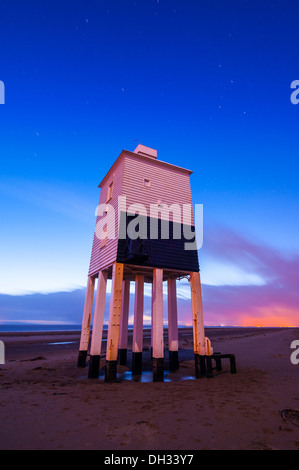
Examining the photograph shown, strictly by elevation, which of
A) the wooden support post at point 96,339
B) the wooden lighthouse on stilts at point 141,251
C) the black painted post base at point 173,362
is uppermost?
the wooden lighthouse on stilts at point 141,251

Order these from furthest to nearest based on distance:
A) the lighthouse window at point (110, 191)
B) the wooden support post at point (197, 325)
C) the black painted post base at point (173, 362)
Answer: the lighthouse window at point (110, 191) → the black painted post base at point (173, 362) → the wooden support post at point (197, 325)

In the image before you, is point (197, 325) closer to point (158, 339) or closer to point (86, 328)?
point (158, 339)

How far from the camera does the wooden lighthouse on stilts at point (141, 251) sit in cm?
1260

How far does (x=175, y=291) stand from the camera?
17.2 metres

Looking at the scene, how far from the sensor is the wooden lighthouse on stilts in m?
12.6

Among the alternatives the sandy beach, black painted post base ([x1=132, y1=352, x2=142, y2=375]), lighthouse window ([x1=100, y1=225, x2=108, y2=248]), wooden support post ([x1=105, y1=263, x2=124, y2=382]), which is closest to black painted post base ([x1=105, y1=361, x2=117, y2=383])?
wooden support post ([x1=105, y1=263, x2=124, y2=382])

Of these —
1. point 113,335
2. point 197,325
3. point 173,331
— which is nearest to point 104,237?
point 113,335

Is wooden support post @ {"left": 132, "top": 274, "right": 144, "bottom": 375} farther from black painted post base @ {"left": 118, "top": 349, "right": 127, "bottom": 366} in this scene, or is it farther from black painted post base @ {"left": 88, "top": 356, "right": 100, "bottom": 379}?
black painted post base @ {"left": 118, "top": 349, "right": 127, "bottom": 366}

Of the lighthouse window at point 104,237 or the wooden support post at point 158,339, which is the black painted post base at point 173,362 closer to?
the wooden support post at point 158,339

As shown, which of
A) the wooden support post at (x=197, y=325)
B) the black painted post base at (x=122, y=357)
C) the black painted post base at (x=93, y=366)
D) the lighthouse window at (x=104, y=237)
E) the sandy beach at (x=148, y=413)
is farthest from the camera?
the black painted post base at (x=122, y=357)

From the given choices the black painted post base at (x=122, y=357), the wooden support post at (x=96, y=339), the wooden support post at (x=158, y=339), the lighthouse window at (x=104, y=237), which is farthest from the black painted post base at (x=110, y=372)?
the lighthouse window at (x=104, y=237)

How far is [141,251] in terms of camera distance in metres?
13.2
